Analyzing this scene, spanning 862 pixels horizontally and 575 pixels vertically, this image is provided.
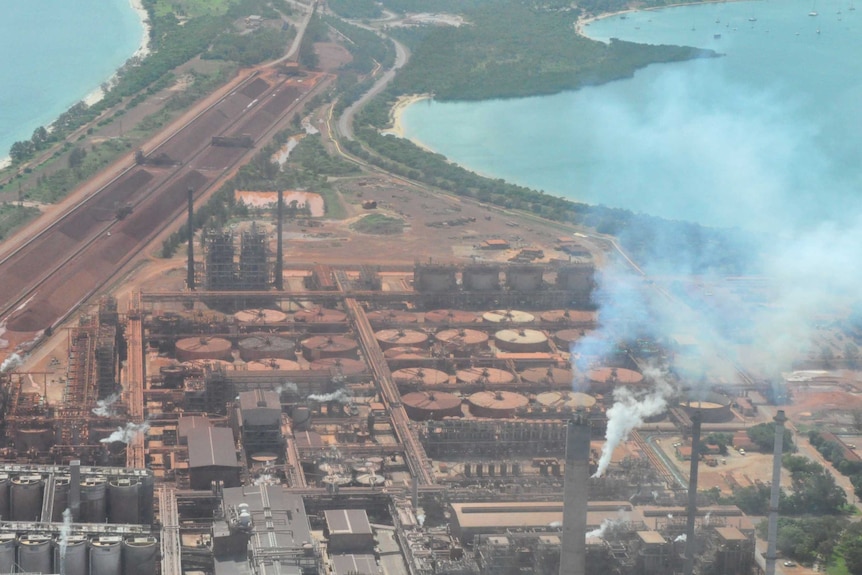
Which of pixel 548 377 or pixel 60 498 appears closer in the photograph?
pixel 60 498

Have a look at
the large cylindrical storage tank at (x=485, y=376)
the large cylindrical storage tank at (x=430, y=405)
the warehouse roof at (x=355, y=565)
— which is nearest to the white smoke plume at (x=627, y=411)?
the large cylindrical storage tank at (x=485, y=376)

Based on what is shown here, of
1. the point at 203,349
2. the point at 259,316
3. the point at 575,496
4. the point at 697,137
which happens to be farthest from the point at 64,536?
the point at 697,137

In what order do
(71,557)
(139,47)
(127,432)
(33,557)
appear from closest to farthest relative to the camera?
(33,557) < (71,557) < (127,432) < (139,47)

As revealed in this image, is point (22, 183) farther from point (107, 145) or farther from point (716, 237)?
point (716, 237)

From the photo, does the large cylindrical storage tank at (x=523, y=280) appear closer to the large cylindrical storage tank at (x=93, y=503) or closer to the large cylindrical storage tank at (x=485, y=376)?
the large cylindrical storage tank at (x=485, y=376)

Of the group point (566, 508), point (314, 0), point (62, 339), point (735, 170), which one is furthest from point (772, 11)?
point (566, 508)

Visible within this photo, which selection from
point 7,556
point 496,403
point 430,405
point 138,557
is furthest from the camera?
point 496,403

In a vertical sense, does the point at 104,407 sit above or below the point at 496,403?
above

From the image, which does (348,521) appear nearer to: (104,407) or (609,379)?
(104,407)
